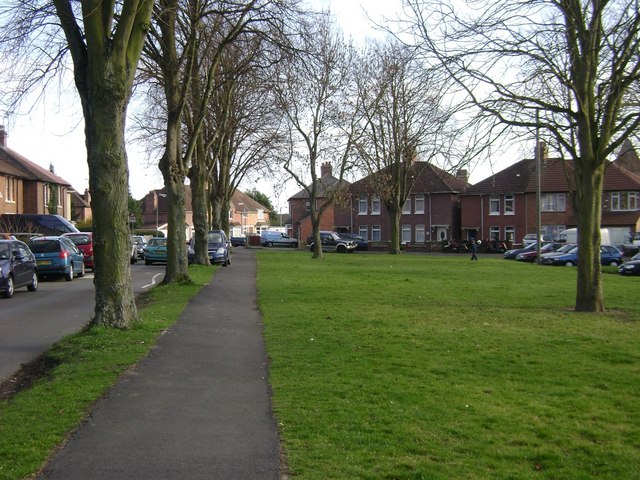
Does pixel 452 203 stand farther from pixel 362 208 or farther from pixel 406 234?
pixel 362 208

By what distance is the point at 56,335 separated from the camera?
12.1 m

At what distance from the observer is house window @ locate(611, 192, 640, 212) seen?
201 ft

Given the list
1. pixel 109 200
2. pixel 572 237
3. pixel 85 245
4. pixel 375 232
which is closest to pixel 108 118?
pixel 109 200

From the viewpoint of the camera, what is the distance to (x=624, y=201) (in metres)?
61.7

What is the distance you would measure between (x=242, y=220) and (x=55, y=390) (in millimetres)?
111023

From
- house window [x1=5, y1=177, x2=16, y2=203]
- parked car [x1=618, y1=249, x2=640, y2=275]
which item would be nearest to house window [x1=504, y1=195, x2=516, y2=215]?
parked car [x1=618, y1=249, x2=640, y2=275]

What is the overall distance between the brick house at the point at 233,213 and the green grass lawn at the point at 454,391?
265 feet

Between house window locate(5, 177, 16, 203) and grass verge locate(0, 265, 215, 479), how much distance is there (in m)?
38.8

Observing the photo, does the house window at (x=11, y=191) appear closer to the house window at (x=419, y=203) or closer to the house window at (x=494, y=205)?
the house window at (x=419, y=203)

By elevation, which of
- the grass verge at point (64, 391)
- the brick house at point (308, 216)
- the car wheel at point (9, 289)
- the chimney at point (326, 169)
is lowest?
the grass verge at point (64, 391)

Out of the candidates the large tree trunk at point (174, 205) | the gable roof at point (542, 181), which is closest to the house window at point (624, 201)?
the gable roof at point (542, 181)

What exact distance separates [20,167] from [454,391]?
5048cm

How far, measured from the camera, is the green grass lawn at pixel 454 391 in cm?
518

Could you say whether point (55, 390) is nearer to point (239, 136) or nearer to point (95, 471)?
point (95, 471)
